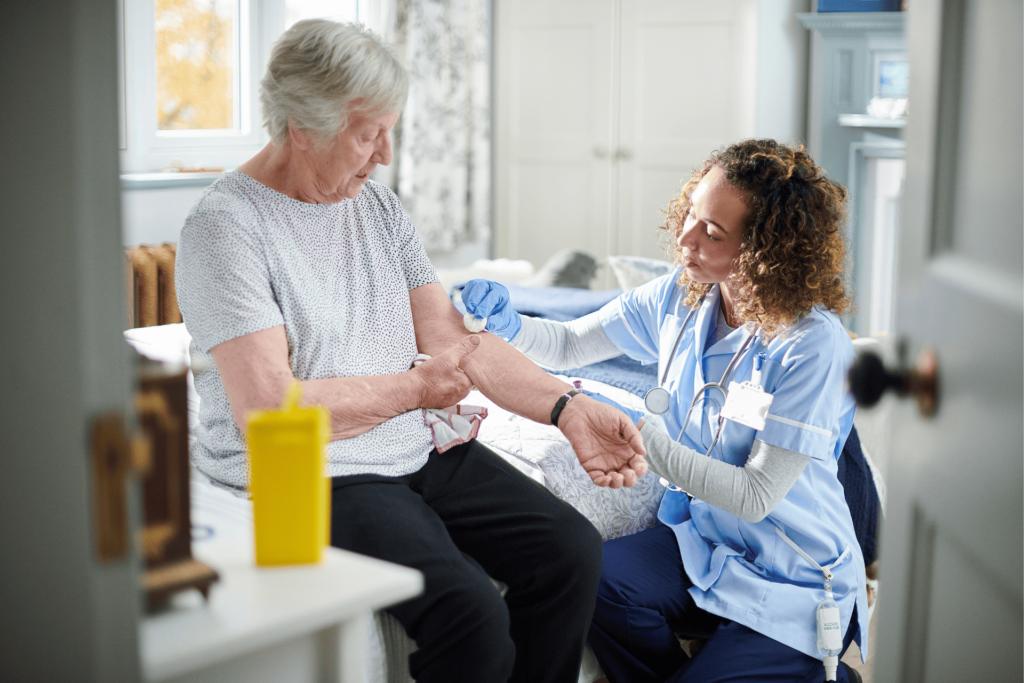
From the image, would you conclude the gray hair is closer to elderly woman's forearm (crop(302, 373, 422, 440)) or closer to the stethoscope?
Answer: elderly woman's forearm (crop(302, 373, 422, 440))

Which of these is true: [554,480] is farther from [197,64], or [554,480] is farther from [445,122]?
[445,122]

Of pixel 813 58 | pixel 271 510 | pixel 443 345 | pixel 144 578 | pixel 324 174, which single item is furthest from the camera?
pixel 813 58

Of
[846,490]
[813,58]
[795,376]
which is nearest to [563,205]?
[813,58]

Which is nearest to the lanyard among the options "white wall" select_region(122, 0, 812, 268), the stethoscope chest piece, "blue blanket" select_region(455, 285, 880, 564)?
the stethoscope chest piece

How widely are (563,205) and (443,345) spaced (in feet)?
9.37

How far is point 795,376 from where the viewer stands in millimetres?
1540

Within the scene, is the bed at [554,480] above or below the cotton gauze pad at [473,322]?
below

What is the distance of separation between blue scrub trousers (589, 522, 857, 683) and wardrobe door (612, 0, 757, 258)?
241 cm

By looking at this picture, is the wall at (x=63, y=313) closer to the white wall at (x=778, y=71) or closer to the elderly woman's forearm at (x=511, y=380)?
the elderly woman's forearm at (x=511, y=380)

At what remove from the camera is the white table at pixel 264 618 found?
0.75 m

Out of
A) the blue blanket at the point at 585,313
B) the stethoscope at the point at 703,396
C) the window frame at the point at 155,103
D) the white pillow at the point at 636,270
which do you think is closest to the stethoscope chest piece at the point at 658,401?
the stethoscope at the point at 703,396

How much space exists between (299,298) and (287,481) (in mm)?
597

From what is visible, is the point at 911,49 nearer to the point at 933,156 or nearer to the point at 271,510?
the point at 933,156

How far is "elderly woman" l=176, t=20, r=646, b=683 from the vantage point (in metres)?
1.33
